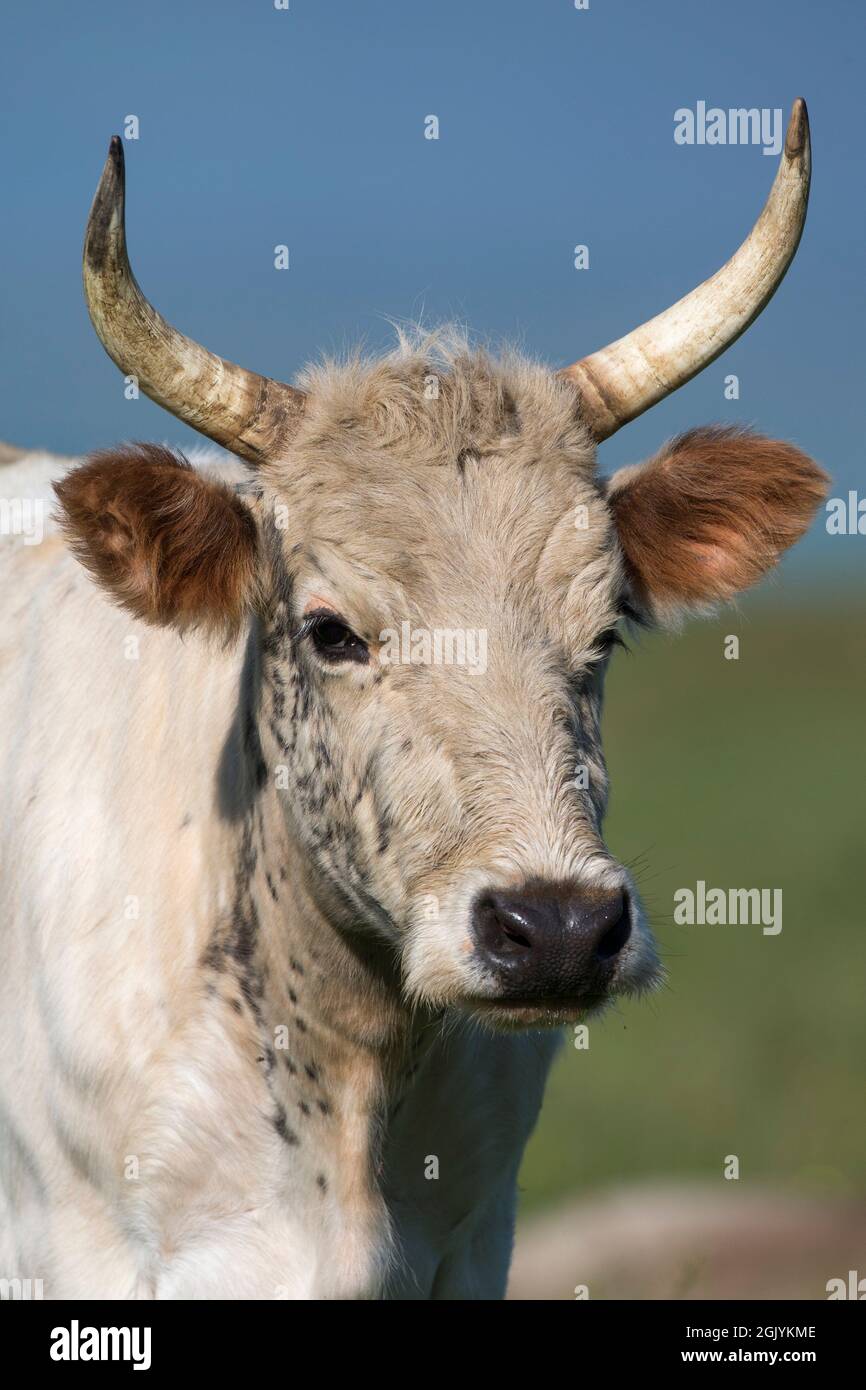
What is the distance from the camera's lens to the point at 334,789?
17.7 ft

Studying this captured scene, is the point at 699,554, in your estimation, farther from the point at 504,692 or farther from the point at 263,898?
the point at 263,898

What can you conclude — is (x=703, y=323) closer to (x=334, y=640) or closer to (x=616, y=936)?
(x=334, y=640)

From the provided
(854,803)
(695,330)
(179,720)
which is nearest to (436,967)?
(179,720)

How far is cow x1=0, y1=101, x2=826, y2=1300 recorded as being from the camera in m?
5.11

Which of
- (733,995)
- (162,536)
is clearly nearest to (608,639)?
(162,536)

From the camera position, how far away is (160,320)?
536cm

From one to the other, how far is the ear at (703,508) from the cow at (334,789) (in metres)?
0.01

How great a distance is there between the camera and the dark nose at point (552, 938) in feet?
15.4

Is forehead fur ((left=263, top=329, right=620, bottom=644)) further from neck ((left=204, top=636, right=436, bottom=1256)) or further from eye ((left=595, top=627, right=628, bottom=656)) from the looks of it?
neck ((left=204, top=636, right=436, bottom=1256))

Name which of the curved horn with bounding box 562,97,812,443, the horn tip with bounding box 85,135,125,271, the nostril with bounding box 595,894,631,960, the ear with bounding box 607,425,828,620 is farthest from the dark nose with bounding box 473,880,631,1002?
the horn tip with bounding box 85,135,125,271

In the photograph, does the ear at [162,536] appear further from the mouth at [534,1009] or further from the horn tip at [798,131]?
the horn tip at [798,131]

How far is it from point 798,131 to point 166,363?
188cm

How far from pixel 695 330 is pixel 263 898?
7.02 feet

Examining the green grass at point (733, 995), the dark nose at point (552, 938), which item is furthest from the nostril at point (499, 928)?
the green grass at point (733, 995)
